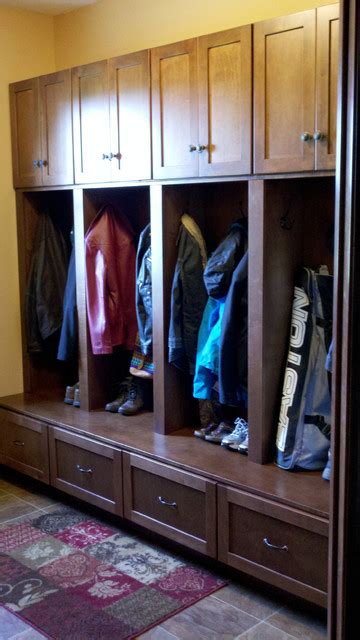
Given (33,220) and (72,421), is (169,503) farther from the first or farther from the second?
(33,220)

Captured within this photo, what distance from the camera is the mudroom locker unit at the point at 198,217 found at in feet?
8.77

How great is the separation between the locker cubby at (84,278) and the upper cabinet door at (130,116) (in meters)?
0.33

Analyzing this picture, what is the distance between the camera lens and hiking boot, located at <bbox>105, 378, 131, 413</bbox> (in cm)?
384

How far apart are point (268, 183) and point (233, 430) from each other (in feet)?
3.76

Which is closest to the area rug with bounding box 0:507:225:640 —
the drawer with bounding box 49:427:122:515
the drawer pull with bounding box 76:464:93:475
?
the drawer with bounding box 49:427:122:515

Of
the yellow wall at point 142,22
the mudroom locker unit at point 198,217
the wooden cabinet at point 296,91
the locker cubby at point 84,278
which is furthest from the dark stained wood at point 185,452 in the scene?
the yellow wall at point 142,22

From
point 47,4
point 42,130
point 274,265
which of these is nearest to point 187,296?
point 274,265

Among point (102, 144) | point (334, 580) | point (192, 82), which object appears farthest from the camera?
point (102, 144)

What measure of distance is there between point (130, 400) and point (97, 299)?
0.57 m

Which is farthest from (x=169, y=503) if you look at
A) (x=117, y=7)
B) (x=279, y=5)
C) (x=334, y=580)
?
(x=117, y=7)

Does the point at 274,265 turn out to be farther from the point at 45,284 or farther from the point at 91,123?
the point at 45,284

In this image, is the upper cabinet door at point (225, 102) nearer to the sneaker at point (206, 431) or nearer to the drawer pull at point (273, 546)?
the sneaker at point (206, 431)

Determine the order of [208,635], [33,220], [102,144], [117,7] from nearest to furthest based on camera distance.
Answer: [208,635]
[102,144]
[117,7]
[33,220]

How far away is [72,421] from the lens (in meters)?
3.70
